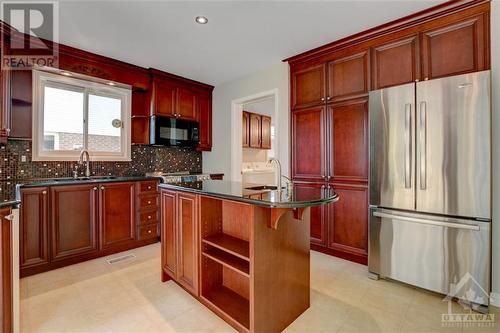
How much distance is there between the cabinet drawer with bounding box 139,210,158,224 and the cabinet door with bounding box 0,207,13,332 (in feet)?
6.53

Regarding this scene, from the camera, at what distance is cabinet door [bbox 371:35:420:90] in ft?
8.09

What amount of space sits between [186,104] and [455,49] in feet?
12.1

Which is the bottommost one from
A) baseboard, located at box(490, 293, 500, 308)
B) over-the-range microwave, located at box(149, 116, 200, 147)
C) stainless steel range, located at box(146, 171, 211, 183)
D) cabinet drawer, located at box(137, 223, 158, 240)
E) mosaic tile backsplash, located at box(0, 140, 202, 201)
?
baseboard, located at box(490, 293, 500, 308)

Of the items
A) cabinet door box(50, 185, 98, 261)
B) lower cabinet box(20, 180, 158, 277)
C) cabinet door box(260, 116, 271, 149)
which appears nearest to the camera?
lower cabinet box(20, 180, 158, 277)

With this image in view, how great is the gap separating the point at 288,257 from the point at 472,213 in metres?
1.50

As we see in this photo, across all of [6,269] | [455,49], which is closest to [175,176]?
[6,269]

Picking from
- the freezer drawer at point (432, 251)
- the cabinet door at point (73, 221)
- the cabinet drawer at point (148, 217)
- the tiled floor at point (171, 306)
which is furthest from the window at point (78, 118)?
the freezer drawer at point (432, 251)

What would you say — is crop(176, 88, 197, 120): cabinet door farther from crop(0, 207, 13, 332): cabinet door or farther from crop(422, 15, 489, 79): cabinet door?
crop(422, 15, 489, 79): cabinet door

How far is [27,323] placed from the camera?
5.88 feet

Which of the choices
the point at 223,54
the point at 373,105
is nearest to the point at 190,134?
the point at 223,54

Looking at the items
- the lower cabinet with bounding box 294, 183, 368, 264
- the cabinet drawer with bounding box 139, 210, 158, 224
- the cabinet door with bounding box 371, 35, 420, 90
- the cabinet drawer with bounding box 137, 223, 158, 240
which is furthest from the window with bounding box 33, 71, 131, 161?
the cabinet door with bounding box 371, 35, 420, 90

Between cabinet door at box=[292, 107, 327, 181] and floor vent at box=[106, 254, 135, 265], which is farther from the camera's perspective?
cabinet door at box=[292, 107, 327, 181]

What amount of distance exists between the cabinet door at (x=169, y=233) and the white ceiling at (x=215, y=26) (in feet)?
5.69

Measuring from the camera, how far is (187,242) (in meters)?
2.07
